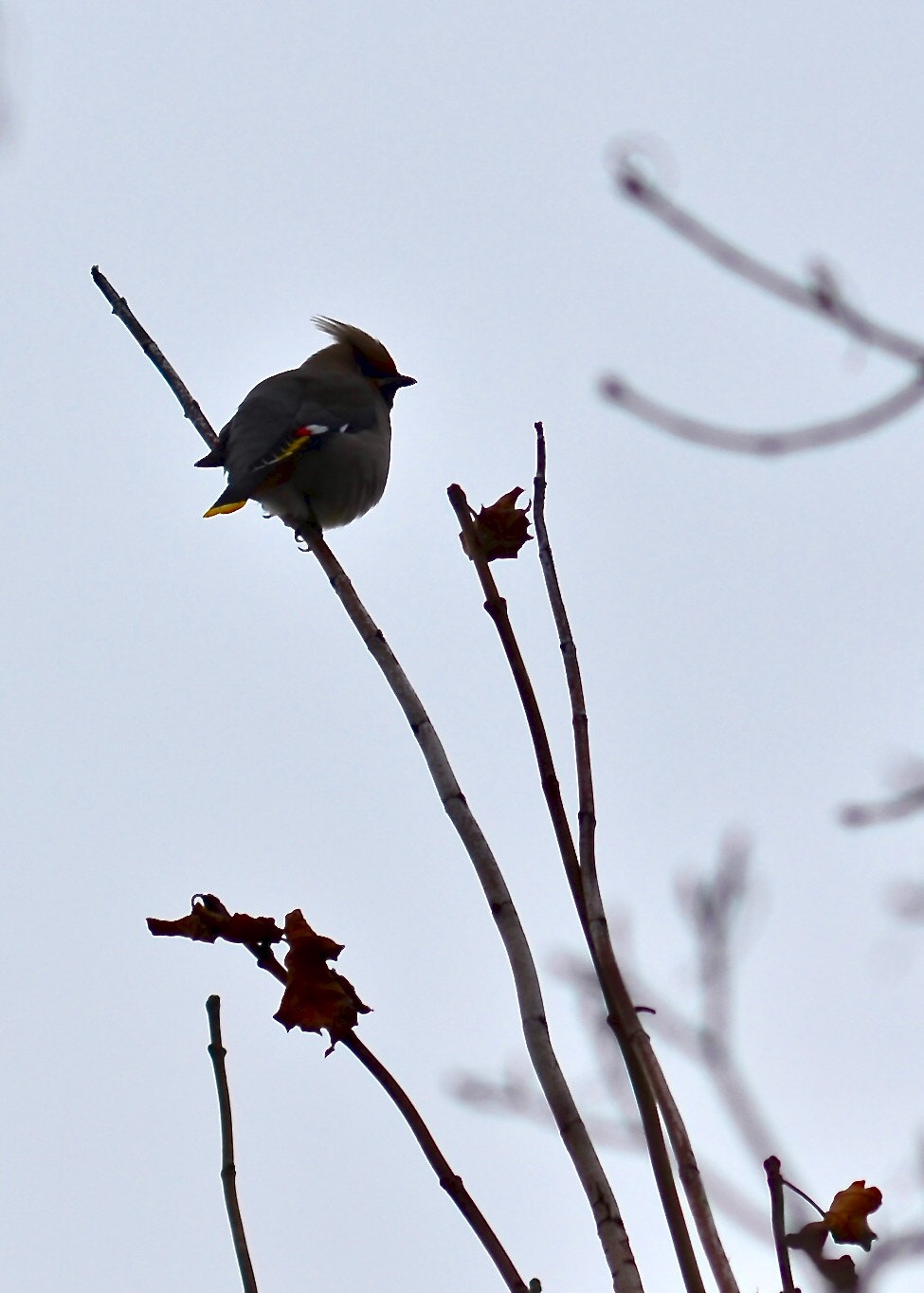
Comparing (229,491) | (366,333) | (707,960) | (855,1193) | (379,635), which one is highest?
(366,333)

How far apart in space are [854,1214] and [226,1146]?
0.60 m

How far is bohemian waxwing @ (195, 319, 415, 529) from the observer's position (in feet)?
19.3

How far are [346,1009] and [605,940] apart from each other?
11.1 inches

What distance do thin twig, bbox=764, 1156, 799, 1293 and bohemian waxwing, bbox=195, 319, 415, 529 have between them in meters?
4.45

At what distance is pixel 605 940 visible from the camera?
1656mm

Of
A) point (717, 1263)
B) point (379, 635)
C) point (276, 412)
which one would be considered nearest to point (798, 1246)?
point (717, 1263)

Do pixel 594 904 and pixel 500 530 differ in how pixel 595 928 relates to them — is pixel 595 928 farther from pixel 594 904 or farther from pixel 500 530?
pixel 500 530

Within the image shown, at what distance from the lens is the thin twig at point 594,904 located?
153 centimetres

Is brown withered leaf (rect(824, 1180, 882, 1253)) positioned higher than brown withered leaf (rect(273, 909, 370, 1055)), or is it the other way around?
brown withered leaf (rect(273, 909, 370, 1055))

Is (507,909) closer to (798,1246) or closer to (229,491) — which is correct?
(798,1246)

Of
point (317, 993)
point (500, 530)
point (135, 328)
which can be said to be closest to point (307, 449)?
point (135, 328)

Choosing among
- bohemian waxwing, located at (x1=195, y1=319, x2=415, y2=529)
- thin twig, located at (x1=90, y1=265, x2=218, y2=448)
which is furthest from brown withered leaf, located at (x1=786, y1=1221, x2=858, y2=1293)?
bohemian waxwing, located at (x1=195, y1=319, x2=415, y2=529)

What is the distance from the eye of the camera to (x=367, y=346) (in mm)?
7613

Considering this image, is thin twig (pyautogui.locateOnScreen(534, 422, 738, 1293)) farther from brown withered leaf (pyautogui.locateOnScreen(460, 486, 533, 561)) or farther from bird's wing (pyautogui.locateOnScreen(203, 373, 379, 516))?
bird's wing (pyautogui.locateOnScreen(203, 373, 379, 516))
